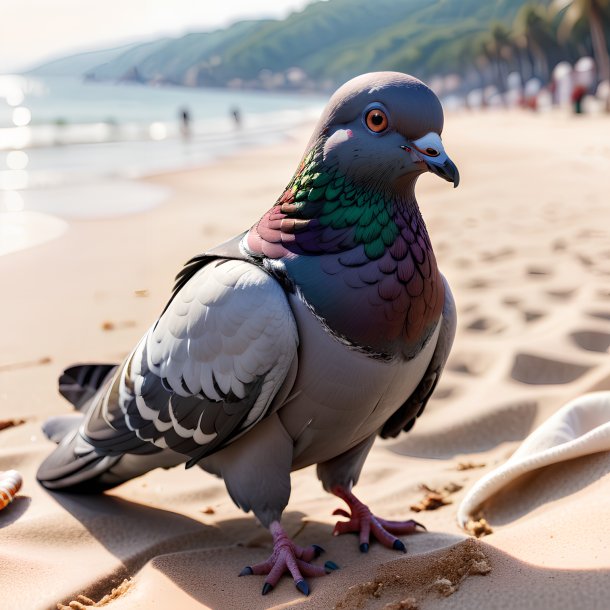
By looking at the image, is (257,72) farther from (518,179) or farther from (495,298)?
(495,298)

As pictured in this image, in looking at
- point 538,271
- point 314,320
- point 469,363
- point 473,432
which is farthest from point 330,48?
point 314,320

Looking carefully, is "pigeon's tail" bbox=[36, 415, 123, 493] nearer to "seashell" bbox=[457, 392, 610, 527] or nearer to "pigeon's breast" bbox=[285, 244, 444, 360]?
"pigeon's breast" bbox=[285, 244, 444, 360]

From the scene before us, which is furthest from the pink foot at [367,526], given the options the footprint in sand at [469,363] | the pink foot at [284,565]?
the footprint in sand at [469,363]

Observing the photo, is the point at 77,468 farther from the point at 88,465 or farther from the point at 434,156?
the point at 434,156

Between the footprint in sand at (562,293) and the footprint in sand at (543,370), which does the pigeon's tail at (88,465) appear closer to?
the footprint in sand at (543,370)

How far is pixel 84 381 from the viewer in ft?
9.48

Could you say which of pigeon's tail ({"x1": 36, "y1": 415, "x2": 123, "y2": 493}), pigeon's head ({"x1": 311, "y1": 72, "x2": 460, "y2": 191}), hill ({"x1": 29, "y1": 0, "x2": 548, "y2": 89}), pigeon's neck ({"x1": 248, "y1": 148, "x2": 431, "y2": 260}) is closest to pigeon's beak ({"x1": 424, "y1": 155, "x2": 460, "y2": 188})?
pigeon's head ({"x1": 311, "y1": 72, "x2": 460, "y2": 191})

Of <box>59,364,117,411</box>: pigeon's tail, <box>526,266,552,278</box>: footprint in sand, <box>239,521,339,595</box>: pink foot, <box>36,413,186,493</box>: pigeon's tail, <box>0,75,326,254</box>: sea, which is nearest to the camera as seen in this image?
<box>239,521,339,595</box>: pink foot

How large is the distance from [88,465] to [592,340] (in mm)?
2261

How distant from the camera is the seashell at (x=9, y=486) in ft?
7.98

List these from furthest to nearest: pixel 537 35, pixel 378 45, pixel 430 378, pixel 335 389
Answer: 1. pixel 378 45
2. pixel 537 35
3. pixel 430 378
4. pixel 335 389

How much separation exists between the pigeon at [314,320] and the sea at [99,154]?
5.04 m

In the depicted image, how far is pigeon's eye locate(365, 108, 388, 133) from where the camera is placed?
182 cm

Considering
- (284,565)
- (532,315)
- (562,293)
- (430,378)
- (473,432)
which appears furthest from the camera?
(562,293)
